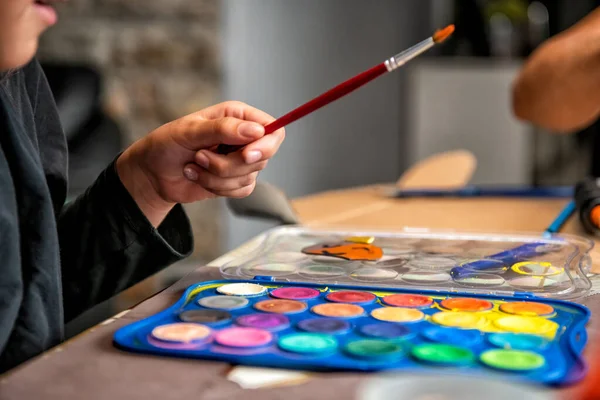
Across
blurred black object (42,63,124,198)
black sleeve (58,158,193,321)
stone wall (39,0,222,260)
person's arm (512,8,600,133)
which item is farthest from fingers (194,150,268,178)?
stone wall (39,0,222,260)

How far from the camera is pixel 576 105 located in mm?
1062

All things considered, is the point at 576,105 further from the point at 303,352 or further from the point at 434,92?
the point at 434,92

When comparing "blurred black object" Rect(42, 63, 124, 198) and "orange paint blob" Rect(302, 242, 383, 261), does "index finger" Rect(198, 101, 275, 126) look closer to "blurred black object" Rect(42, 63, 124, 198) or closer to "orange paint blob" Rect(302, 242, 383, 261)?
"orange paint blob" Rect(302, 242, 383, 261)

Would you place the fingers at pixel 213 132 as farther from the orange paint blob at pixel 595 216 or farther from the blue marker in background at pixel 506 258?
the orange paint blob at pixel 595 216

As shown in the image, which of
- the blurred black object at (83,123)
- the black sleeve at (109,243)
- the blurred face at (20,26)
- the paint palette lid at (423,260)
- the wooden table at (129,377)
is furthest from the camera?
the blurred black object at (83,123)

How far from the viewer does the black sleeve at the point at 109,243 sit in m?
0.66

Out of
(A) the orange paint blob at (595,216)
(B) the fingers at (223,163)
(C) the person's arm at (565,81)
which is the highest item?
(C) the person's arm at (565,81)

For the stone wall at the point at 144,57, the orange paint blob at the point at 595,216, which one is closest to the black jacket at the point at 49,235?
the orange paint blob at the point at 595,216

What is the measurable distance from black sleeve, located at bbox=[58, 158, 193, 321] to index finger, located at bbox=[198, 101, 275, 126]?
12 cm

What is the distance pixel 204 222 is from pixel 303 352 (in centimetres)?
187

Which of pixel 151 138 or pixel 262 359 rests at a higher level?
pixel 151 138

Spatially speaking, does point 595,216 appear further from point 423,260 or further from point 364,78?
point 364,78

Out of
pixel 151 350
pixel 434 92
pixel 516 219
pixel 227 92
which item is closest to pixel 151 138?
pixel 151 350

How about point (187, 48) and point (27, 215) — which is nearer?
point (27, 215)
